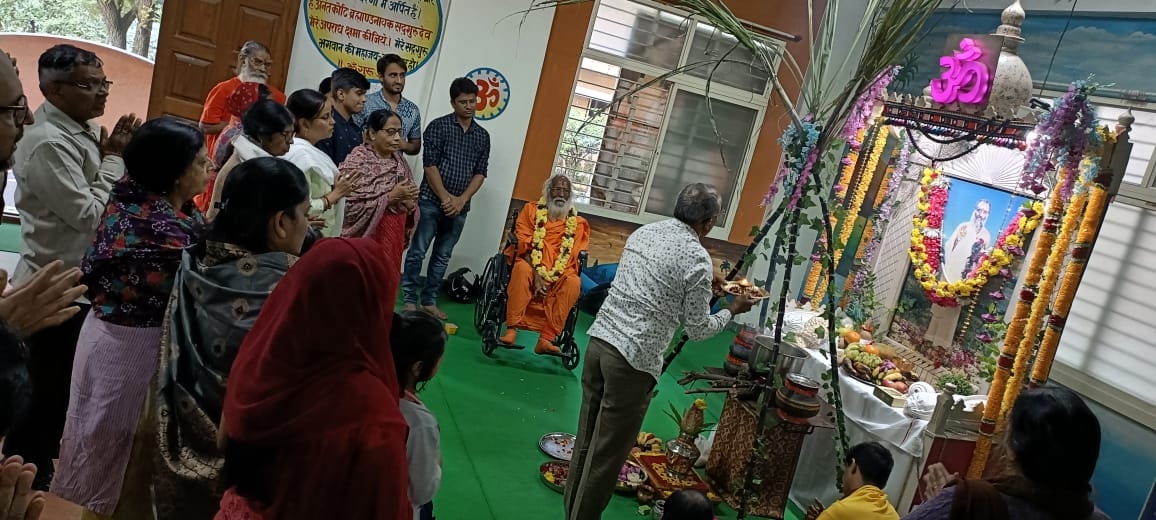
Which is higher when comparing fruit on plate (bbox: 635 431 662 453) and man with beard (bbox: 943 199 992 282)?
man with beard (bbox: 943 199 992 282)

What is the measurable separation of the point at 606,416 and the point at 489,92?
12.1 ft

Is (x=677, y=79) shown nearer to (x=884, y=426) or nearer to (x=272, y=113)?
(x=884, y=426)

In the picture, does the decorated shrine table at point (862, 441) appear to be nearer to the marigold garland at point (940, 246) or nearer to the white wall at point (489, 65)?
the marigold garland at point (940, 246)

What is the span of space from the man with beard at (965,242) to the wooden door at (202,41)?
4620mm

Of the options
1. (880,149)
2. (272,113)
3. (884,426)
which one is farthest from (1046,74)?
(272,113)

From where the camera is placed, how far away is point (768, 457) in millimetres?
3695

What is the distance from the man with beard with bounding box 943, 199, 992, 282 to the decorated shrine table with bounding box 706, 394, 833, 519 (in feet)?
5.09

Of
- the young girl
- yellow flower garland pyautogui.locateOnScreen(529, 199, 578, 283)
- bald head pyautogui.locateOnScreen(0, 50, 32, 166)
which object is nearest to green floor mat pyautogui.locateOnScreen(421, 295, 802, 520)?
yellow flower garland pyautogui.locateOnScreen(529, 199, 578, 283)

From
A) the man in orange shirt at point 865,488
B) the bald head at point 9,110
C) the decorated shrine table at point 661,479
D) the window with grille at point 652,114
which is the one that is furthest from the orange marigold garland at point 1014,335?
the bald head at point 9,110

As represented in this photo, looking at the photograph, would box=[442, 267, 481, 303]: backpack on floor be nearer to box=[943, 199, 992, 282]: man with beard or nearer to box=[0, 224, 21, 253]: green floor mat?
box=[0, 224, 21, 253]: green floor mat

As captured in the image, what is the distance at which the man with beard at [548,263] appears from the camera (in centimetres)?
523

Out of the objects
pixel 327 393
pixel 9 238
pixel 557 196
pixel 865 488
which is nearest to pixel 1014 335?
pixel 865 488

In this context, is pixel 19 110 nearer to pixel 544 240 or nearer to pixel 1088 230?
pixel 544 240

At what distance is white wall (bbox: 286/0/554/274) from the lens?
5840mm
